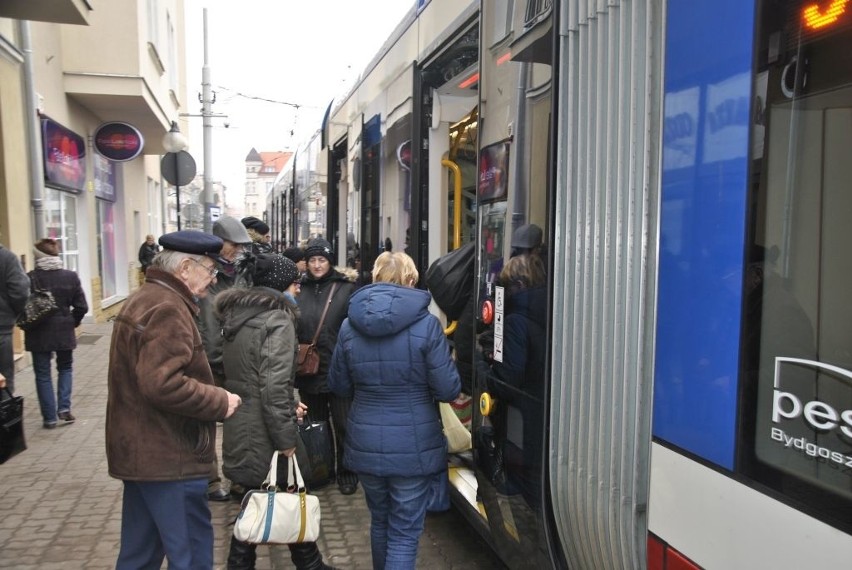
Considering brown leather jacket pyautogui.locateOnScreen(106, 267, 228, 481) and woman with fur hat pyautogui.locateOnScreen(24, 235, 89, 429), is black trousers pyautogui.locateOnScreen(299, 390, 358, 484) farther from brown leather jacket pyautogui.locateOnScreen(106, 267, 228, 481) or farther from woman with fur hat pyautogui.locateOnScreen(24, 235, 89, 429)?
woman with fur hat pyautogui.locateOnScreen(24, 235, 89, 429)

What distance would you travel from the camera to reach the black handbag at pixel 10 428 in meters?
3.26

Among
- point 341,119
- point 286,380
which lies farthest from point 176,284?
point 341,119

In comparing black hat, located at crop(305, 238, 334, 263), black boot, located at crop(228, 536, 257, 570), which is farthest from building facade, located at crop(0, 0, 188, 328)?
black boot, located at crop(228, 536, 257, 570)

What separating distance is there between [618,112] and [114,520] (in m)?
3.98

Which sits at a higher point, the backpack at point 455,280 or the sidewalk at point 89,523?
the backpack at point 455,280

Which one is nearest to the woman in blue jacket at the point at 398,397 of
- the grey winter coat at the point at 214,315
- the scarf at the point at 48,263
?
the grey winter coat at the point at 214,315

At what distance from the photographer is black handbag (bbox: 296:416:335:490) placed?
4418 millimetres

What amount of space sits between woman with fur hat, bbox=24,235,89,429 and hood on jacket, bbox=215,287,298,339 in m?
3.30

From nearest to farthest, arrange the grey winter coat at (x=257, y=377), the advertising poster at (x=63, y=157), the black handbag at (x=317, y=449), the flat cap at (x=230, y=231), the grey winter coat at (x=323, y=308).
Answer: the grey winter coat at (x=257, y=377) → the black handbag at (x=317, y=449) → the grey winter coat at (x=323, y=308) → the flat cap at (x=230, y=231) → the advertising poster at (x=63, y=157)

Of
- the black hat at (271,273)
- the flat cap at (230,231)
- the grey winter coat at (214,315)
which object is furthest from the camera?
the flat cap at (230,231)

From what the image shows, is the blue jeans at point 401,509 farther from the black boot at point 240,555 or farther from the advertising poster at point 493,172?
the advertising poster at point 493,172

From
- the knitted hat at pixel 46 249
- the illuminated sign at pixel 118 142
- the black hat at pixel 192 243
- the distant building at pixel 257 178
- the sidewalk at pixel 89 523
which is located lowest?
the sidewalk at pixel 89 523

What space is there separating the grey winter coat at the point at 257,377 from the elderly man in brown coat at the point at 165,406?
1.53 feet

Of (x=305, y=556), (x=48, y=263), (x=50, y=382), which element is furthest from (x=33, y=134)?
(x=305, y=556)
